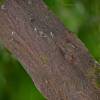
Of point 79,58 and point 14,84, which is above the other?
point 79,58

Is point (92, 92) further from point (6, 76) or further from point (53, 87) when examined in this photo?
point (6, 76)

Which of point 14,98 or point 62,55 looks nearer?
point 62,55

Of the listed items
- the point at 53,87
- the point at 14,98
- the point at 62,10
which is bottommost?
the point at 14,98

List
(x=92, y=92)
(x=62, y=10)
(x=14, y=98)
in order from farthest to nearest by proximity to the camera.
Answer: (x=62, y=10) → (x=14, y=98) → (x=92, y=92)

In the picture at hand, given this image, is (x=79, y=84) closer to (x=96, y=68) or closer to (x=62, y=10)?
(x=96, y=68)

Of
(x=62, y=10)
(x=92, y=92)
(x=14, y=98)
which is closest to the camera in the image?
(x=92, y=92)

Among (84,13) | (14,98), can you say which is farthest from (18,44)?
(84,13)
